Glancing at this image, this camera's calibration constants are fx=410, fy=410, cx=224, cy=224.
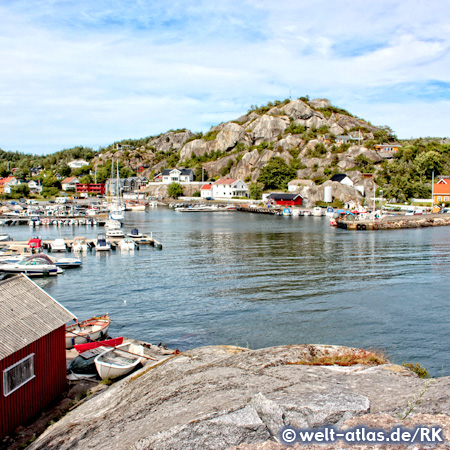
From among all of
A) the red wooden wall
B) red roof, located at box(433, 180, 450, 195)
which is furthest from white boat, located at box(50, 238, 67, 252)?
red roof, located at box(433, 180, 450, 195)

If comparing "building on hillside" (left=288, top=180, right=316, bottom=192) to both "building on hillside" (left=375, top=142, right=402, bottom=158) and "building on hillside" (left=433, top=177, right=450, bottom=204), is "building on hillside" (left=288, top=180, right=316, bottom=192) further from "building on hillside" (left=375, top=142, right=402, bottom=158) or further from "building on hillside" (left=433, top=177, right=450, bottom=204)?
"building on hillside" (left=433, top=177, right=450, bottom=204)

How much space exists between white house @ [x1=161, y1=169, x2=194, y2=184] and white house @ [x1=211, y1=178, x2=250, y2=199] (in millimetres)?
15790

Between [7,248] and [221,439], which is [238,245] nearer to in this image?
[7,248]

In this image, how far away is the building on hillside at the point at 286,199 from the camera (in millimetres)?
96750

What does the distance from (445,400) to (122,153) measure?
16487 centimetres

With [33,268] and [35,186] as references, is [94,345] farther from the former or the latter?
[35,186]

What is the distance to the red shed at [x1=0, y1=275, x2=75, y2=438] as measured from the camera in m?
10.9

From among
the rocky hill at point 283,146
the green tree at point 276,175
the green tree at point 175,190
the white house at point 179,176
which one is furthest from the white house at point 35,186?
the green tree at point 276,175

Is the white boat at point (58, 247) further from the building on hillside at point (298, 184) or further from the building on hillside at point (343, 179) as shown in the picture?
the building on hillside at point (343, 179)

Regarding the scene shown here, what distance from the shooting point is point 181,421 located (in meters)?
8.05

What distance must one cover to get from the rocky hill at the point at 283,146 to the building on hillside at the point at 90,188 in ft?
64.2

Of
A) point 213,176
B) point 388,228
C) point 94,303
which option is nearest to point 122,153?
point 213,176

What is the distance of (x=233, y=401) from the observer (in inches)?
335

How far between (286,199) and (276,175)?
12.0 m
